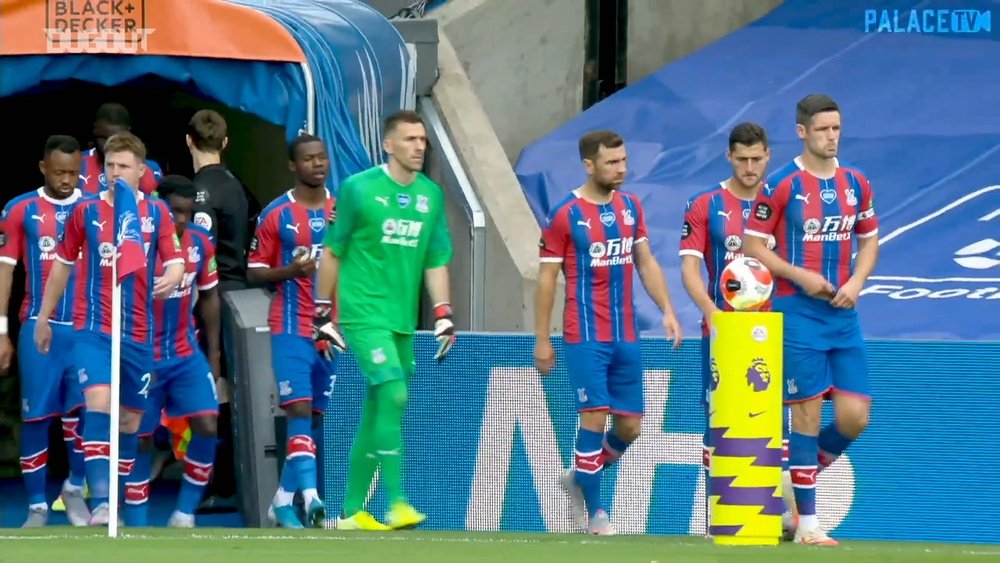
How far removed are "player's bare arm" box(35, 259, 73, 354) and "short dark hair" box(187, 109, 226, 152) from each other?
1.80 meters

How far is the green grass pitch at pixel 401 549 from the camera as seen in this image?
885 centimetres

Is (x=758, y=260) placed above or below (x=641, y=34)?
below

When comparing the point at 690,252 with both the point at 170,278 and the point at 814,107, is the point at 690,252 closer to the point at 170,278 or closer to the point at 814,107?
the point at 814,107

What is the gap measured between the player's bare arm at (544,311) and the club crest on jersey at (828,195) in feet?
5.41

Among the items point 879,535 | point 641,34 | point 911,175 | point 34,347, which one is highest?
point 641,34

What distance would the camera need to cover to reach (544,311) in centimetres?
1130

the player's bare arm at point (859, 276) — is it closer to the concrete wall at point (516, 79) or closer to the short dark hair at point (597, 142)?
the short dark hair at point (597, 142)

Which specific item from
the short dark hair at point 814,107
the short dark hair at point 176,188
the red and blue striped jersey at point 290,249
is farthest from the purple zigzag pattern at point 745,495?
the short dark hair at point 176,188

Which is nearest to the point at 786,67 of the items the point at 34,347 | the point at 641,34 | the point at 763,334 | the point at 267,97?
the point at 641,34

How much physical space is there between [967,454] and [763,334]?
3434mm

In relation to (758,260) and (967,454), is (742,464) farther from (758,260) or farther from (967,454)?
(967,454)

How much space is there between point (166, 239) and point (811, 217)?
3.51 metres

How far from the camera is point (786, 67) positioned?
57.6ft

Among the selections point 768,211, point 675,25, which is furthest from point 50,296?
point 675,25
